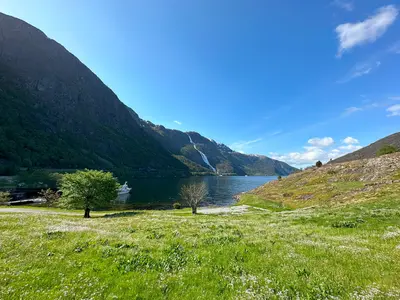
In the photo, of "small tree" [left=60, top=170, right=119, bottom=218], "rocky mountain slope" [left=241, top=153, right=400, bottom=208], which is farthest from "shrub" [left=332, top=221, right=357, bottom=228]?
"rocky mountain slope" [left=241, top=153, right=400, bottom=208]

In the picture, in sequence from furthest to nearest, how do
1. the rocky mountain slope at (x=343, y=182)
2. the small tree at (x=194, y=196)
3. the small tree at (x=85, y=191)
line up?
the rocky mountain slope at (x=343, y=182) → the small tree at (x=194, y=196) → the small tree at (x=85, y=191)

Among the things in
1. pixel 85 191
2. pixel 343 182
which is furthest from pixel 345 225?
pixel 343 182

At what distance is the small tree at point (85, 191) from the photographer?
42.0 m

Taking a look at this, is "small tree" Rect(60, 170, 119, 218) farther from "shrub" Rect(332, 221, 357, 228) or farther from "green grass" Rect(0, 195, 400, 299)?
"shrub" Rect(332, 221, 357, 228)

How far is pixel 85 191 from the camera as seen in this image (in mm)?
42062

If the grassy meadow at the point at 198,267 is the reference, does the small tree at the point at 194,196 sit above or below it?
above

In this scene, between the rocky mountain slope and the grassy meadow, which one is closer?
the grassy meadow

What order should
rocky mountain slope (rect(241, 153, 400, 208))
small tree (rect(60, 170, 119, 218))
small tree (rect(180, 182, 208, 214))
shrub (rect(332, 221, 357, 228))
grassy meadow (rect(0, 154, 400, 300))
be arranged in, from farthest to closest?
rocky mountain slope (rect(241, 153, 400, 208)), small tree (rect(180, 182, 208, 214)), small tree (rect(60, 170, 119, 218)), shrub (rect(332, 221, 357, 228)), grassy meadow (rect(0, 154, 400, 300))

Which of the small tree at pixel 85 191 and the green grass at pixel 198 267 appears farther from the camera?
the small tree at pixel 85 191

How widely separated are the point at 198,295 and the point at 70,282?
5.39 meters

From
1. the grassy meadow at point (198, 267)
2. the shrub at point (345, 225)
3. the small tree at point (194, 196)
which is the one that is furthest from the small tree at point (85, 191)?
the shrub at point (345, 225)

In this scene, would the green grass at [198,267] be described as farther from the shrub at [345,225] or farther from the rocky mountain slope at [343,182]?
the rocky mountain slope at [343,182]

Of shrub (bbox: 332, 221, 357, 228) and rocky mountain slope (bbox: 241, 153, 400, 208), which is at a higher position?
rocky mountain slope (bbox: 241, 153, 400, 208)

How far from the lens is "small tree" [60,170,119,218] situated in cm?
4197
